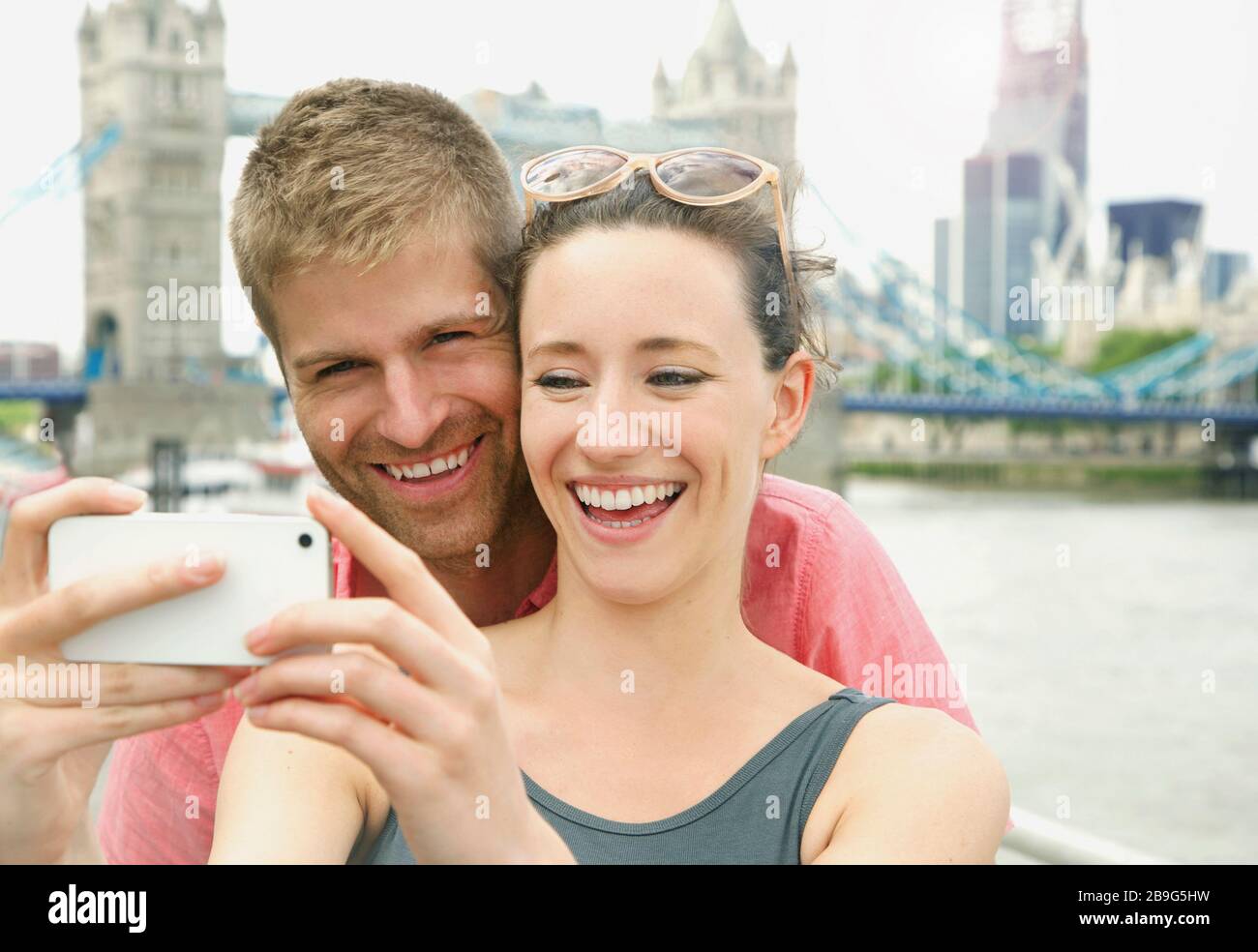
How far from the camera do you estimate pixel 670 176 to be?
119cm

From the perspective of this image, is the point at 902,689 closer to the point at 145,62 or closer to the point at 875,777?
the point at 875,777

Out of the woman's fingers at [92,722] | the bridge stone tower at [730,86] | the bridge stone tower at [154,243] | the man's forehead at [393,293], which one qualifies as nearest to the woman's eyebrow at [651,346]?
the man's forehead at [393,293]

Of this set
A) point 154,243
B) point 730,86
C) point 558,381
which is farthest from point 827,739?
point 154,243

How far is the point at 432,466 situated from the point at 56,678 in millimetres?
623

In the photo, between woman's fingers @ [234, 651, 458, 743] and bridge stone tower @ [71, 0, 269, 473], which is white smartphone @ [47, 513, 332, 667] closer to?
woman's fingers @ [234, 651, 458, 743]

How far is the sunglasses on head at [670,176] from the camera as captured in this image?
1.18 m

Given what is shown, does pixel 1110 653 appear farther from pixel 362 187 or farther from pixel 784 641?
pixel 362 187

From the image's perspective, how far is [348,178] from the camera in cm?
130

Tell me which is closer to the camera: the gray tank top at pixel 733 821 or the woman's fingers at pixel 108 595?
the woman's fingers at pixel 108 595

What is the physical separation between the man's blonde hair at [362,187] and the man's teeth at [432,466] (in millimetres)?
186

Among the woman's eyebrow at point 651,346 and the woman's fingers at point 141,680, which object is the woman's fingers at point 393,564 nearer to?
the woman's fingers at point 141,680
